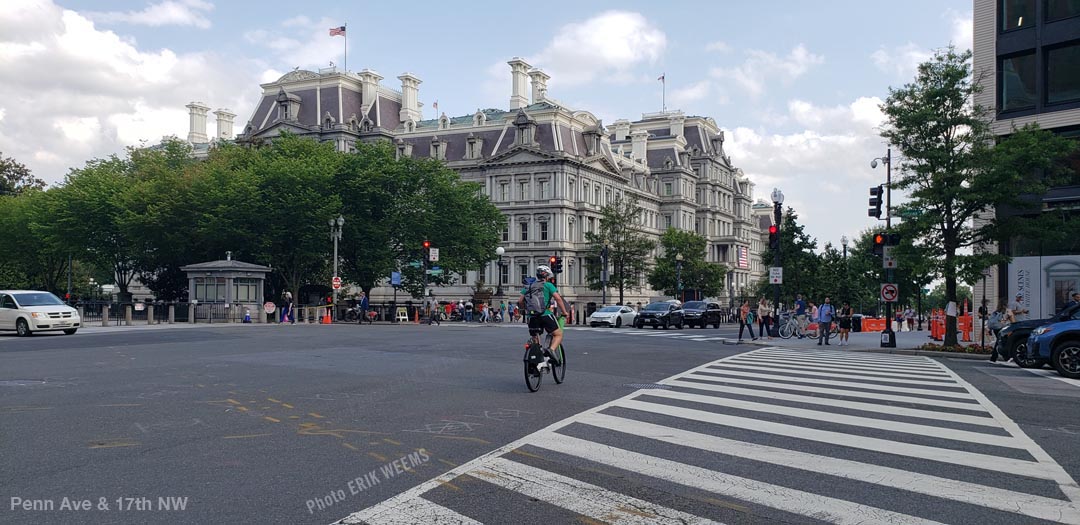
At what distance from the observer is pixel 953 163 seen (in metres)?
26.2

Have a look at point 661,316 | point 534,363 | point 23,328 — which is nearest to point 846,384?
point 534,363

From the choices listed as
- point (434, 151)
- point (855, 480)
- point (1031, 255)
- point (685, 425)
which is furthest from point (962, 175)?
point (434, 151)

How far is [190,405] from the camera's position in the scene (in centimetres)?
1089

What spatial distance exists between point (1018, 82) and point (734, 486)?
32862 millimetres

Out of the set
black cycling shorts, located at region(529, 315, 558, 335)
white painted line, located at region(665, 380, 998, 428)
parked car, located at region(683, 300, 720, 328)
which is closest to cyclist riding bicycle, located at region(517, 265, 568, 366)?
black cycling shorts, located at region(529, 315, 558, 335)

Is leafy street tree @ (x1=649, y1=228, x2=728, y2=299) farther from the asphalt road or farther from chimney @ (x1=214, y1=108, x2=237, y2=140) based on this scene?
the asphalt road

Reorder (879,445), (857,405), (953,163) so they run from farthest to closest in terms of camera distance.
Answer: (953,163), (857,405), (879,445)

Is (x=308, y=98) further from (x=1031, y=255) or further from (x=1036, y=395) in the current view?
(x=1036, y=395)

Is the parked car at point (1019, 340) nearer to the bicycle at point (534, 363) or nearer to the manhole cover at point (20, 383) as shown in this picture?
the bicycle at point (534, 363)

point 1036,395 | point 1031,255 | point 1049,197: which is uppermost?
point 1049,197

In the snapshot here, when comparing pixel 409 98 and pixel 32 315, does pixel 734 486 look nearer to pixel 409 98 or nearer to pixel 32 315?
pixel 32 315

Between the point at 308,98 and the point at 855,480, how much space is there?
287ft

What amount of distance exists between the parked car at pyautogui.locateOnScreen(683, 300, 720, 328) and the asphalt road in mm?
33939

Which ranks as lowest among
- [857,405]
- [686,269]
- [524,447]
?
[857,405]
